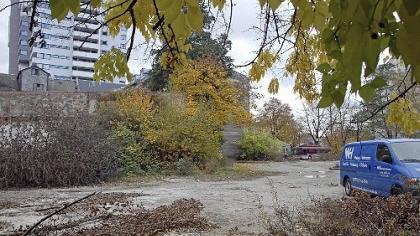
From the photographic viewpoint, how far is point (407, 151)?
10.2 metres

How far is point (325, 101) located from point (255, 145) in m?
33.9

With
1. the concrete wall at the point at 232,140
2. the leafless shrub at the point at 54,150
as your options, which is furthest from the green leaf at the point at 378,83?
the concrete wall at the point at 232,140

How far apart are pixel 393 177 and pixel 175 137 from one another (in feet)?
42.7

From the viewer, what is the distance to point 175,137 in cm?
2167

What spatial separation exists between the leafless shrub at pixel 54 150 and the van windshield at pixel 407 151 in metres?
11.0

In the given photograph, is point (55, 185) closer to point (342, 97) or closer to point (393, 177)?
point (393, 177)

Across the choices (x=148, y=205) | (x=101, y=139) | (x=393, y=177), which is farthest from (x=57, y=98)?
(x=393, y=177)

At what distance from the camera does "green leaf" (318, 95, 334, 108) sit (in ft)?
5.08

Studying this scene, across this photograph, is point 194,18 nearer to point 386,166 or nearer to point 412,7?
point 412,7

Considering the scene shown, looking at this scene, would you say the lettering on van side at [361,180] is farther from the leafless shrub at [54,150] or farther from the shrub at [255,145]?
the shrub at [255,145]

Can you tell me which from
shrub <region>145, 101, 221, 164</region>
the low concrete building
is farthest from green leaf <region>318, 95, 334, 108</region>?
the low concrete building

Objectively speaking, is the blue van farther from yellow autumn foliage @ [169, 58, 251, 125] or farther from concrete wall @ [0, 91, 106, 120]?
concrete wall @ [0, 91, 106, 120]

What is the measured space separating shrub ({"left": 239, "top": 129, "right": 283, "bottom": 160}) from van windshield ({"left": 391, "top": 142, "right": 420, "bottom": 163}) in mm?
24544

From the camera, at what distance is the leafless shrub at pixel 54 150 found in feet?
53.4
